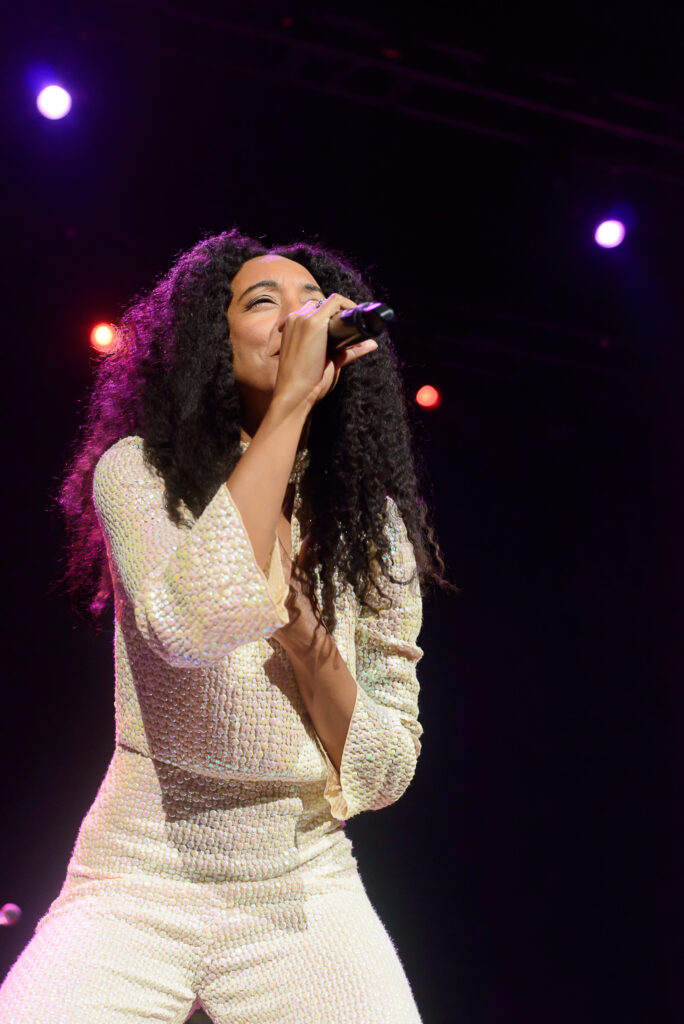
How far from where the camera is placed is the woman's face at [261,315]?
1792mm

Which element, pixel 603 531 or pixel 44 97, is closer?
pixel 44 97

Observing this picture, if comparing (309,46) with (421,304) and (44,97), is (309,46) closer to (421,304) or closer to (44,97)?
(44,97)

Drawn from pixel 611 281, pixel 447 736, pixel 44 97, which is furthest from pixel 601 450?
pixel 44 97

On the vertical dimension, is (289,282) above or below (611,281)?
below

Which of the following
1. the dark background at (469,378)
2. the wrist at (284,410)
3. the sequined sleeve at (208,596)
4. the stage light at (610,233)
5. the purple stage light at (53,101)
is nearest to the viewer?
the sequined sleeve at (208,596)

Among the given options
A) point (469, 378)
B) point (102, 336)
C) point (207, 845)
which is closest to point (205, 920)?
point (207, 845)

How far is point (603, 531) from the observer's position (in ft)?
15.5

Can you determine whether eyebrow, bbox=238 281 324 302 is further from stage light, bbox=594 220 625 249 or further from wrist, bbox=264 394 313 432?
stage light, bbox=594 220 625 249

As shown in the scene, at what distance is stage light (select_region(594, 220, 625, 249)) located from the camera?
395 centimetres

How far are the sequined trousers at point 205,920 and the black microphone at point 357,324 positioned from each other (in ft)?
2.38

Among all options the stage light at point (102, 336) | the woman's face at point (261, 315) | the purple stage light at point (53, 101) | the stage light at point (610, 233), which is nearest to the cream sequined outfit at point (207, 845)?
the woman's face at point (261, 315)

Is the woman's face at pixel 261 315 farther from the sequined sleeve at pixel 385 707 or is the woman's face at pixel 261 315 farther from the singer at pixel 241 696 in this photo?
the sequined sleeve at pixel 385 707

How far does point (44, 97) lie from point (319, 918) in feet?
8.81

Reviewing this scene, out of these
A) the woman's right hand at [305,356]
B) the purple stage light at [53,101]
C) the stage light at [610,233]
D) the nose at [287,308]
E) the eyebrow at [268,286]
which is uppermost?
the stage light at [610,233]
